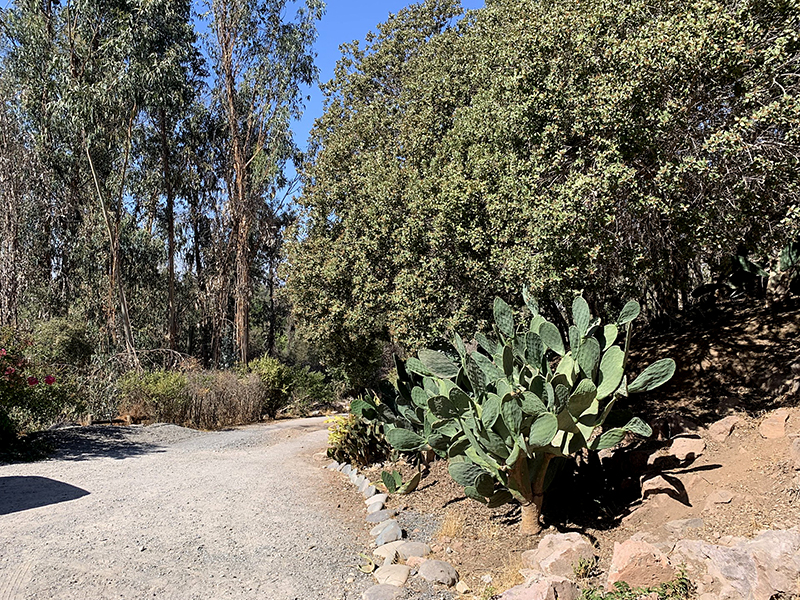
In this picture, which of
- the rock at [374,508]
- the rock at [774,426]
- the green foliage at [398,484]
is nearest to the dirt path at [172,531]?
the rock at [374,508]

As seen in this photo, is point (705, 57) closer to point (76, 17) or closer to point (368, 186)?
point (368, 186)

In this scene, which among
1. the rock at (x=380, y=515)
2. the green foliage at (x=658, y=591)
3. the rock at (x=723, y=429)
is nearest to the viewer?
the green foliage at (x=658, y=591)

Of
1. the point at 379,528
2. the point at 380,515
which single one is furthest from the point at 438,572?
the point at 380,515

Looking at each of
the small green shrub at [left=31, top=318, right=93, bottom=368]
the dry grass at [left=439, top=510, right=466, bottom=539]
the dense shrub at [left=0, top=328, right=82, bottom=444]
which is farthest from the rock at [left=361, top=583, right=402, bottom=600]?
the small green shrub at [left=31, top=318, right=93, bottom=368]

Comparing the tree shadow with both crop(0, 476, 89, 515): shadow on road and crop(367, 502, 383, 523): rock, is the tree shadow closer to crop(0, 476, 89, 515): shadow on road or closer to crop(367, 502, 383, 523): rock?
crop(0, 476, 89, 515): shadow on road

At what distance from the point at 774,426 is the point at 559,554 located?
1.77m

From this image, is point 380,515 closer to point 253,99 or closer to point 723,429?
point 723,429

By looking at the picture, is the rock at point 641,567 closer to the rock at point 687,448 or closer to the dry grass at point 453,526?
the rock at point 687,448

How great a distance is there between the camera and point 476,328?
6.59 meters

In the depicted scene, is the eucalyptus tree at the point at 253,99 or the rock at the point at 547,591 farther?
the eucalyptus tree at the point at 253,99

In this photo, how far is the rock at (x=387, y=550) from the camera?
154 inches

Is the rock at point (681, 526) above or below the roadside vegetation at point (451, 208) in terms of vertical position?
below

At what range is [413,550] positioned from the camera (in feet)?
12.8

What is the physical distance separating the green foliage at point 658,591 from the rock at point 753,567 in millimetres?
76
